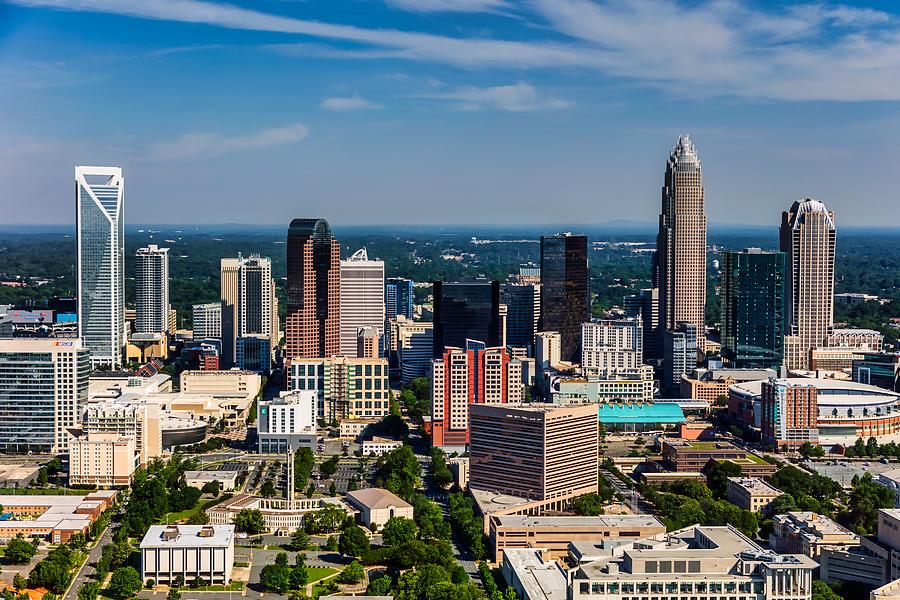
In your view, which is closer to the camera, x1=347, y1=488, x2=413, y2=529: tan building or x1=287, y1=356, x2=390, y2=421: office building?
x1=347, y1=488, x2=413, y2=529: tan building

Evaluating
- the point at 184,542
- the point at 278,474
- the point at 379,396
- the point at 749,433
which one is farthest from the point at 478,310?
the point at 184,542

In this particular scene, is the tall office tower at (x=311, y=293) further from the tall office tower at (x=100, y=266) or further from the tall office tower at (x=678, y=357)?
the tall office tower at (x=678, y=357)

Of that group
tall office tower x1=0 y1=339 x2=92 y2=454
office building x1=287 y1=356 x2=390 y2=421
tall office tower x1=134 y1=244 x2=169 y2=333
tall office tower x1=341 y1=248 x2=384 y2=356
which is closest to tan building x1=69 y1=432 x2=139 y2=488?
tall office tower x1=0 y1=339 x2=92 y2=454

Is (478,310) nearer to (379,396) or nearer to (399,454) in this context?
(379,396)

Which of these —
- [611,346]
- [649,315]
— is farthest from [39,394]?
[649,315]

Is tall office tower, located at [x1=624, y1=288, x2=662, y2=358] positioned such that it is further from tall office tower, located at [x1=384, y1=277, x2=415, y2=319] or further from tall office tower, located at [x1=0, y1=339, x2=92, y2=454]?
tall office tower, located at [x1=0, y1=339, x2=92, y2=454]

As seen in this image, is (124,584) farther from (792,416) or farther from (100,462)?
(792,416)
